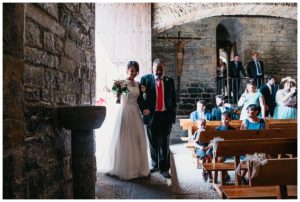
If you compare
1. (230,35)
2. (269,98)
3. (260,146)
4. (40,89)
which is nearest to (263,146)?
(260,146)

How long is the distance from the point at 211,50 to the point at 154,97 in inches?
339

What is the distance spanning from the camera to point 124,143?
388cm

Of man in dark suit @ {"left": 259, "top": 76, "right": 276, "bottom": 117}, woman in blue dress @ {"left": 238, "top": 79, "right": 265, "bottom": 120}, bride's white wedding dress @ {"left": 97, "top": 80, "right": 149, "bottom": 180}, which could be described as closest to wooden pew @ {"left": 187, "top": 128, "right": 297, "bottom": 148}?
bride's white wedding dress @ {"left": 97, "top": 80, "right": 149, "bottom": 180}

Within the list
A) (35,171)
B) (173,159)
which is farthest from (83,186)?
(173,159)

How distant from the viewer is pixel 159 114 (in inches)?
163

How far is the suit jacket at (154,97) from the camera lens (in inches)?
162

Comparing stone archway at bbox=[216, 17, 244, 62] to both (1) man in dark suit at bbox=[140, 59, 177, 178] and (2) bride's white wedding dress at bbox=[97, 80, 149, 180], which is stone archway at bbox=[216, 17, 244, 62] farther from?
(2) bride's white wedding dress at bbox=[97, 80, 149, 180]

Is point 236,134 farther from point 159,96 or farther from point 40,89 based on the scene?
point 40,89

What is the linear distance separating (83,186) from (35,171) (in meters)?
0.66

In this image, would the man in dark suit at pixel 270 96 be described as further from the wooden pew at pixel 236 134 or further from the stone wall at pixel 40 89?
the stone wall at pixel 40 89

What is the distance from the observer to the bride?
3840 millimetres

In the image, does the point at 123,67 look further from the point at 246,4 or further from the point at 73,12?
the point at 73,12

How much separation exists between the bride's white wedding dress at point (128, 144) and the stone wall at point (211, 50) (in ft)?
27.0

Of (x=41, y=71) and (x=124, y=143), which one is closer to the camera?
(x=41, y=71)
